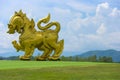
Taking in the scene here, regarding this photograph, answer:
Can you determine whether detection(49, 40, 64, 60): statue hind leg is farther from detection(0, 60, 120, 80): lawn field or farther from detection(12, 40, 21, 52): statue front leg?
detection(0, 60, 120, 80): lawn field

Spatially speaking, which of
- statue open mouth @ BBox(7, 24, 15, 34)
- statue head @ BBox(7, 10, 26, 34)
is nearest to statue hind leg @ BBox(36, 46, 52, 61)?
statue head @ BBox(7, 10, 26, 34)

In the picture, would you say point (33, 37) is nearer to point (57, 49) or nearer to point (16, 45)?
point (16, 45)

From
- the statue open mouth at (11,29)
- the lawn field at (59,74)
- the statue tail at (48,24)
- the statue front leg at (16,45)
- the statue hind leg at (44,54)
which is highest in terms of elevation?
the statue tail at (48,24)

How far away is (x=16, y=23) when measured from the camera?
1914 centimetres

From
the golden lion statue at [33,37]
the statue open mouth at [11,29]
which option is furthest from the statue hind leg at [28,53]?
the statue open mouth at [11,29]

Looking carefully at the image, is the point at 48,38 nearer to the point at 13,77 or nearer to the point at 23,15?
the point at 23,15

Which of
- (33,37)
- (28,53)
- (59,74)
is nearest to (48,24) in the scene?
(33,37)

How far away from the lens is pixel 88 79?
10.7 meters

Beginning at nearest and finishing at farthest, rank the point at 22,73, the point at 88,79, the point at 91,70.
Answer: the point at 88,79 → the point at 22,73 → the point at 91,70

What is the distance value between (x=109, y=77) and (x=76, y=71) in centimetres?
149

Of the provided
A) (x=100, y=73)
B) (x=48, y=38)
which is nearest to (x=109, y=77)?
(x=100, y=73)

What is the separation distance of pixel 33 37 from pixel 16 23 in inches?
51.5

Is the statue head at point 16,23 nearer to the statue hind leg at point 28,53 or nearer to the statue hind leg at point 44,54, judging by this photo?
the statue hind leg at point 28,53

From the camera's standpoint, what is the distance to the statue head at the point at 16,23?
19109mm
